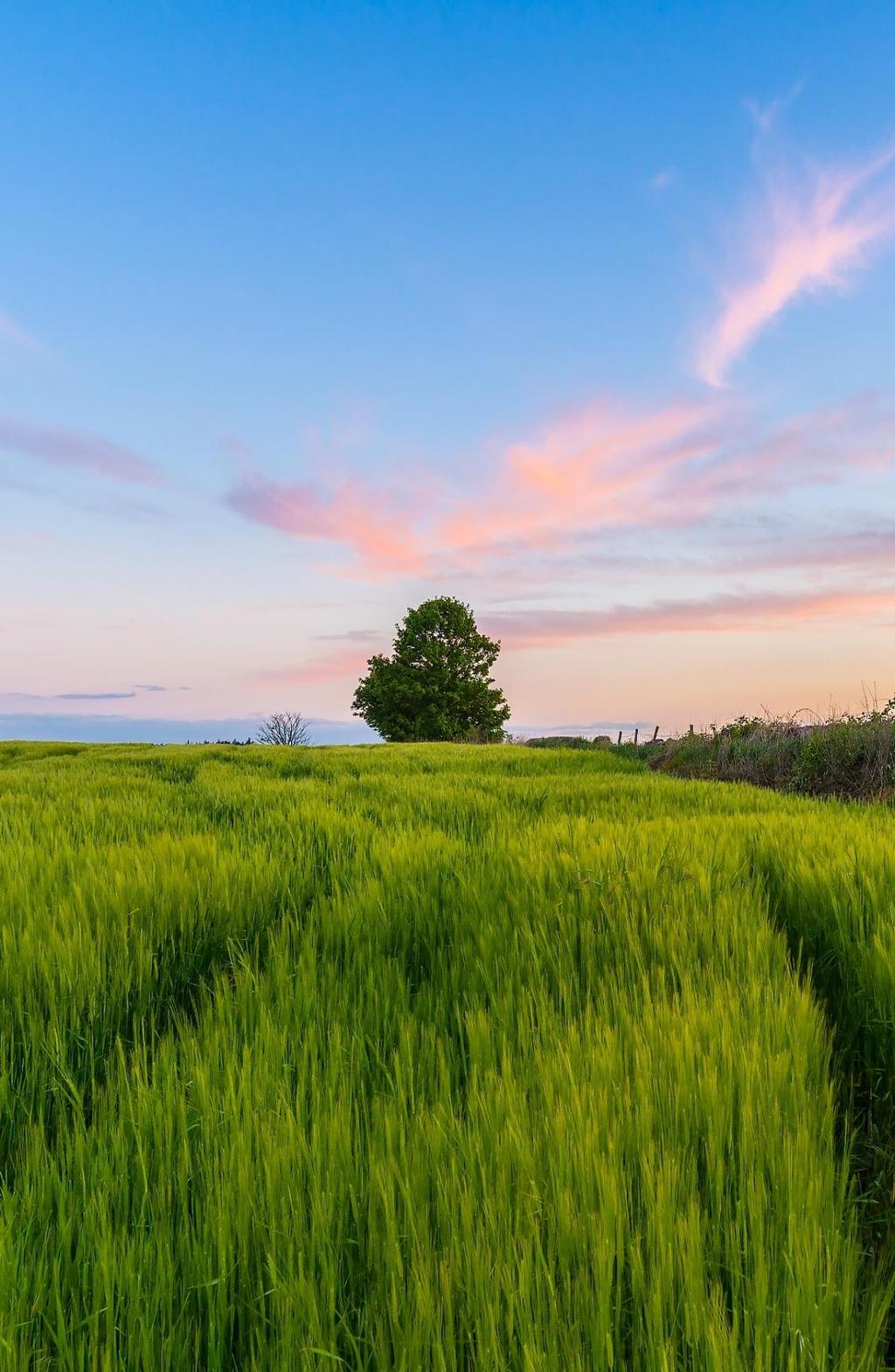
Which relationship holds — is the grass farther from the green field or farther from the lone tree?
the lone tree

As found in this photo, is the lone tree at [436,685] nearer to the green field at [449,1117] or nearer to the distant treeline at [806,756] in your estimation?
the distant treeline at [806,756]

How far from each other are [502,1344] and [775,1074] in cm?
76

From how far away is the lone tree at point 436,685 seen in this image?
45500mm

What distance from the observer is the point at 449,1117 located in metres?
1.25

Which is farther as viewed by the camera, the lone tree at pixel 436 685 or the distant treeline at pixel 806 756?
the lone tree at pixel 436 685

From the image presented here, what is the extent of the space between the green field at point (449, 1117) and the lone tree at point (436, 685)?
4208 cm

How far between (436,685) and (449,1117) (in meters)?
44.4

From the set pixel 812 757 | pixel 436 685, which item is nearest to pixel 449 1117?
pixel 812 757

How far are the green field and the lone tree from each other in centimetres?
4208

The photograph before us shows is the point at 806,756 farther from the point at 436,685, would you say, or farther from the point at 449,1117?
the point at 436,685

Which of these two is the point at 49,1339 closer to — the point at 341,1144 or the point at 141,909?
the point at 341,1144

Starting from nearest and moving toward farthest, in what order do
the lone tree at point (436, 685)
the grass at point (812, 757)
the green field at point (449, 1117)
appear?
the green field at point (449, 1117) < the grass at point (812, 757) < the lone tree at point (436, 685)

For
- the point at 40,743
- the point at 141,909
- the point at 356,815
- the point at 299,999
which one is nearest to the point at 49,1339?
the point at 299,999

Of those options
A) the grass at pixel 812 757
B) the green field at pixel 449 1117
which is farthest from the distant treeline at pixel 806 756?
the green field at pixel 449 1117
